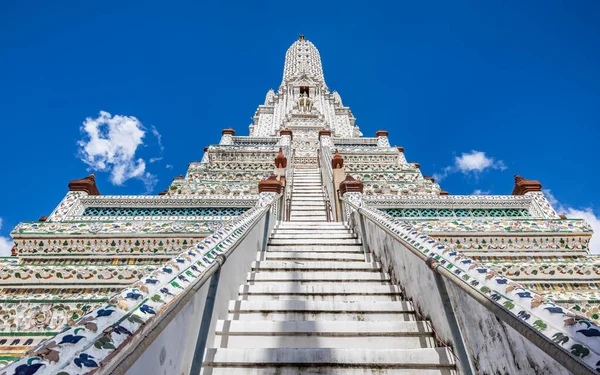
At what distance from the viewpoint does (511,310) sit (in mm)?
1440

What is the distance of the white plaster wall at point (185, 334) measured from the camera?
1.46 metres

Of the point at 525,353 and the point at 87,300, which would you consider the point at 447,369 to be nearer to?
the point at 525,353

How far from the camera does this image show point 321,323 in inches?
105

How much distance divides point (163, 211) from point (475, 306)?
5.92 metres

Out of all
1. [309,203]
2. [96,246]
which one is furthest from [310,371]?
[309,203]

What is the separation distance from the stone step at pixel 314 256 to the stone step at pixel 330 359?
6.41 ft

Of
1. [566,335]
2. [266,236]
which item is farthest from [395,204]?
[566,335]

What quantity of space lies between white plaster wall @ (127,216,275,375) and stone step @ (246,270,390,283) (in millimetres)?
517

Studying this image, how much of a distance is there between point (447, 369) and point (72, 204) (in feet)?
21.9

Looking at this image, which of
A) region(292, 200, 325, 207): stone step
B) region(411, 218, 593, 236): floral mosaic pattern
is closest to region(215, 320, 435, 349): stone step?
region(411, 218, 593, 236): floral mosaic pattern

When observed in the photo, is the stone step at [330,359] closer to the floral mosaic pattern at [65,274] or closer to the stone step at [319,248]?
the stone step at [319,248]

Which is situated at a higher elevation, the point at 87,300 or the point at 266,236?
the point at 266,236

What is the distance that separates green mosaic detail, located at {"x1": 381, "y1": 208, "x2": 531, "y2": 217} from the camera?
621 cm

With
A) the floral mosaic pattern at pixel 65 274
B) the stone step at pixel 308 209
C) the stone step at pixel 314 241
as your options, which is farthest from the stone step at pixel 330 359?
the stone step at pixel 308 209
